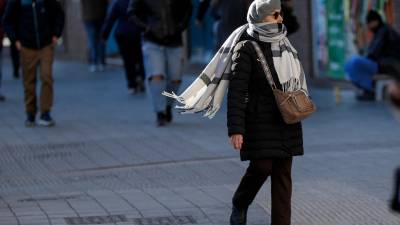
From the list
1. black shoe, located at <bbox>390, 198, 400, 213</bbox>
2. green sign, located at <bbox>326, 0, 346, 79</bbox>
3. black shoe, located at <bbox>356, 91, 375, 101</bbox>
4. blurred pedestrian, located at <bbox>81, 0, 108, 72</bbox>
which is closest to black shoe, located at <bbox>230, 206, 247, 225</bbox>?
black shoe, located at <bbox>390, 198, 400, 213</bbox>

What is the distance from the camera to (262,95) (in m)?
6.93

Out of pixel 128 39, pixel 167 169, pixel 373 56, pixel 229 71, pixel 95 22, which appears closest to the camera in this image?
pixel 229 71

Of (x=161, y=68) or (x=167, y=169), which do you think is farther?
(x=161, y=68)

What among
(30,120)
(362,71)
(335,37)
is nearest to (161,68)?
(30,120)

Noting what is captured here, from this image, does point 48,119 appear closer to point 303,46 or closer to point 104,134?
point 104,134

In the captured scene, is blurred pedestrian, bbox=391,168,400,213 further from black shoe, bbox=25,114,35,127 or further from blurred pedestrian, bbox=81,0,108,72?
blurred pedestrian, bbox=81,0,108,72

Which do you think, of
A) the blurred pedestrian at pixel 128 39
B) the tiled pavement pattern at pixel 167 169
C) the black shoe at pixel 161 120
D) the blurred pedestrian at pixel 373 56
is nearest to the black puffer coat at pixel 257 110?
the tiled pavement pattern at pixel 167 169

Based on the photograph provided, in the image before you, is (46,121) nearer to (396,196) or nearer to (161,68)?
(161,68)

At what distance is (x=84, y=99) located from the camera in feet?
52.2

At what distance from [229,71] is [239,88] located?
21 centimetres

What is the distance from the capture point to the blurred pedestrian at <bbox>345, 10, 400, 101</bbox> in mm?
13922

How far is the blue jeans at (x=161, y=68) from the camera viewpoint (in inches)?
483

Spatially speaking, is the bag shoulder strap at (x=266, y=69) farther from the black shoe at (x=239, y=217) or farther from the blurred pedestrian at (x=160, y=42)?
the blurred pedestrian at (x=160, y=42)

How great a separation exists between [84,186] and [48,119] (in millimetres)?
3811
